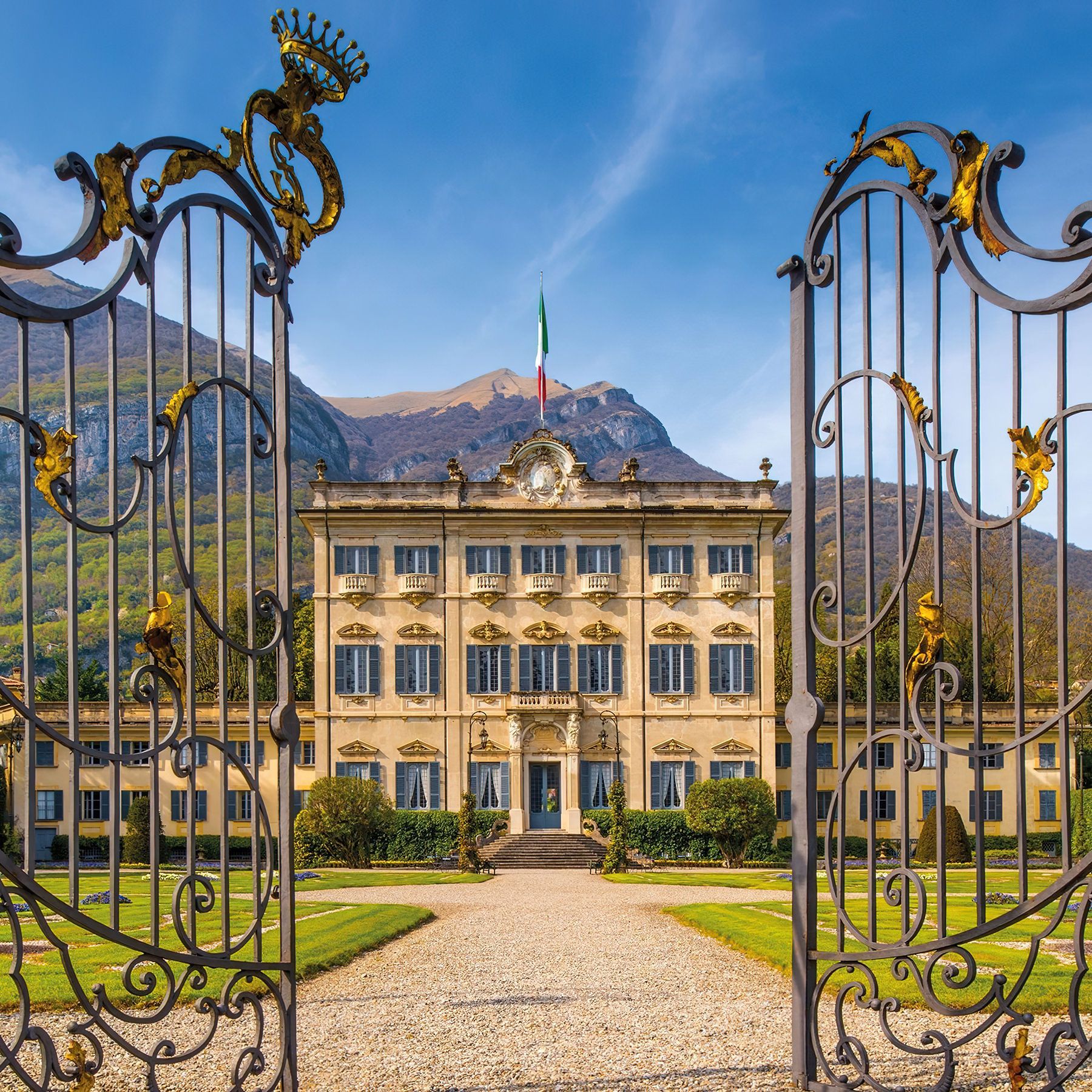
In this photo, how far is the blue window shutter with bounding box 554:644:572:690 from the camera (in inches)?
1218

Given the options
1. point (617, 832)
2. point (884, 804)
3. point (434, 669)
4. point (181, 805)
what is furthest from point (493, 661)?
point (884, 804)

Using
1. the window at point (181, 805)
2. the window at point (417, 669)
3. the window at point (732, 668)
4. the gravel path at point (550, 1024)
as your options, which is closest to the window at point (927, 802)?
the window at point (732, 668)

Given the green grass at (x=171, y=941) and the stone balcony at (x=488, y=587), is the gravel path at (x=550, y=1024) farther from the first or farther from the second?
the stone balcony at (x=488, y=587)

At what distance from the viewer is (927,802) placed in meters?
31.1

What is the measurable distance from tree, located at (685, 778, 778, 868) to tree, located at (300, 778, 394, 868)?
8.13 metres

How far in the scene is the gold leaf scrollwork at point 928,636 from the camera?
5262mm

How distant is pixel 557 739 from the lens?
100 ft

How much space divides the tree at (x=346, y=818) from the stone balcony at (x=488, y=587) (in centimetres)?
600

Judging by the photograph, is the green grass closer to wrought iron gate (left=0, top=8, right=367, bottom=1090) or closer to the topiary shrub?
wrought iron gate (left=0, top=8, right=367, bottom=1090)

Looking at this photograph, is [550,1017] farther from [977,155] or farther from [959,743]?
[959,743]

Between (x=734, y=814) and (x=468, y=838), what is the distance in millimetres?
6827

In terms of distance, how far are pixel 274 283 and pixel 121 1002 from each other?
19.4ft

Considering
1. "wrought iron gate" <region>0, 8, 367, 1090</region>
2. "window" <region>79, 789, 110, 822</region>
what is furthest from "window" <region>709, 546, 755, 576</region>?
"wrought iron gate" <region>0, 8, 367, 1090</region>

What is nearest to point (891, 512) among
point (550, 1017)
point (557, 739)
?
point (557, 739)
